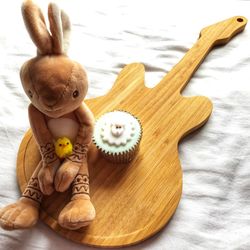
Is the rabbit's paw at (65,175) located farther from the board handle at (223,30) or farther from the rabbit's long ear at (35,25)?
the board handle at (223,30)

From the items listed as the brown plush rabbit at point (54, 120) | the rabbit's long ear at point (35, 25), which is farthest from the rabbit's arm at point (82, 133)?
the rabbit's long ear at point (35, 25)

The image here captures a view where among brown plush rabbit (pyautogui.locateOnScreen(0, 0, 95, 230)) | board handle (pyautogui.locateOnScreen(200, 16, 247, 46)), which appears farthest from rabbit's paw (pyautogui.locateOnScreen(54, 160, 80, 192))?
board handle (pyautogui.locateOnScreen(200, 16, 247, 46))

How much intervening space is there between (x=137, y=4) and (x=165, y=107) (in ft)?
0.99

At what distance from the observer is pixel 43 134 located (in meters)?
0.54

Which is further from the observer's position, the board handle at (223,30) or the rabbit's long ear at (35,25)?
the board handle at (223,30)

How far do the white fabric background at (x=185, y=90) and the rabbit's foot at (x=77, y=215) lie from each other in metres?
0.05

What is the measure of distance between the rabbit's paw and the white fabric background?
72 mm

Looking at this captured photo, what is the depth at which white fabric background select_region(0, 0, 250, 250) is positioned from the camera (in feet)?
1.77

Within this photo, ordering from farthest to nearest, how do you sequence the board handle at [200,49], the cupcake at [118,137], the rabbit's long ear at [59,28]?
the board handle at [200,49]
the cupcake at [118,137]
the rabbit's long ear at [59,28]

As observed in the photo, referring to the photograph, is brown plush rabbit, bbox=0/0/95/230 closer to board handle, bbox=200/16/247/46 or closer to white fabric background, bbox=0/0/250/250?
white fabric background, bbox=0/0/250/250

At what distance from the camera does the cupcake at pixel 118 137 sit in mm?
564

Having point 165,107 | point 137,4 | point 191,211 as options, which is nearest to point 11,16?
point 137,4

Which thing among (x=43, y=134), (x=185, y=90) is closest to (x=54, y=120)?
(x=43, y=134)

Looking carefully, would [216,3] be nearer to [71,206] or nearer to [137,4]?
[137,4]
